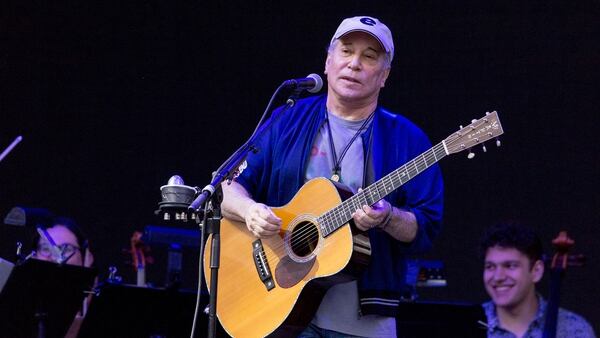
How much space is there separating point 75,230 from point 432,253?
2366 millimetres

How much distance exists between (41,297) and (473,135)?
8.61ft

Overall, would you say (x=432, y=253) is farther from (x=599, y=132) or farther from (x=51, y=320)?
(x=51, y=320)

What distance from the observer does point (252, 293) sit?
12.1ft

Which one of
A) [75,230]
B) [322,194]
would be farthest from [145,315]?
[322,194]

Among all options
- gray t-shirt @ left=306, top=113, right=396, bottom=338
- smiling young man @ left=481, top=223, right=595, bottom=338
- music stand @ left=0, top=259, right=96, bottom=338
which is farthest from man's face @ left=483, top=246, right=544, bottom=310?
music stand @ left=0, top=259, right=96, bottom=338

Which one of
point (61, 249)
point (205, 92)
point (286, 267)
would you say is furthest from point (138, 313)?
point (205, 92)

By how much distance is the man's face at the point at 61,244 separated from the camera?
19.6 ft

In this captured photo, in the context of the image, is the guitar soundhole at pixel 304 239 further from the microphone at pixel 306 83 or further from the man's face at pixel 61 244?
the man's face at pixel 61 244

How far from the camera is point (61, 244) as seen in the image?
19.6 feet

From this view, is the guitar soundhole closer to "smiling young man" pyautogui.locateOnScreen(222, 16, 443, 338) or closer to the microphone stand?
"smiling young man" pyautogui.locateOnScreen(222, 16, 443, 338)

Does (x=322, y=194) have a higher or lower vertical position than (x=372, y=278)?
higher

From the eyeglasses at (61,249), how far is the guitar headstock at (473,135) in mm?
3321

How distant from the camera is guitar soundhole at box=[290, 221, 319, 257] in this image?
358 cm

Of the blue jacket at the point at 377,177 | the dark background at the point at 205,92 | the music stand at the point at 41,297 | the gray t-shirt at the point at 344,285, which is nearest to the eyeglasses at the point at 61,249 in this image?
the dark background at the point at 205,92
